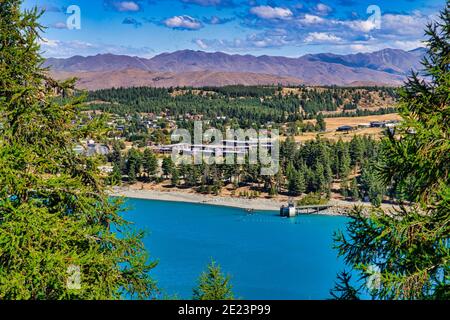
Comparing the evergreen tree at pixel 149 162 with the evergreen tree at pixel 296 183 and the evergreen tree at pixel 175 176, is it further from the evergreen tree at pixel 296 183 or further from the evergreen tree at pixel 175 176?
the evergreen tree at pixel 296 183

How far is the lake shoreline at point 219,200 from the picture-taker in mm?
42406

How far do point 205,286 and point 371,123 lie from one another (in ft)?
223

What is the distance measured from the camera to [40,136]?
361 centimetres

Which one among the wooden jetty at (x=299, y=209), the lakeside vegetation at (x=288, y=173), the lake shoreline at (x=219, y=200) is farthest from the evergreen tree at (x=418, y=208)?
the lakeside vegetation at (x=288, y=173)

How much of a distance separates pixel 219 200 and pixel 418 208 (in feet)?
143

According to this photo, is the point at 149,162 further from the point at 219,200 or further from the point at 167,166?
the point at 219,200

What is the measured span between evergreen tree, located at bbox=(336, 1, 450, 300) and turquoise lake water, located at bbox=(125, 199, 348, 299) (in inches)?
482

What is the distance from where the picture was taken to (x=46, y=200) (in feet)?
12.1

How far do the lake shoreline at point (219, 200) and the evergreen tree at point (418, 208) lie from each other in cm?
3859

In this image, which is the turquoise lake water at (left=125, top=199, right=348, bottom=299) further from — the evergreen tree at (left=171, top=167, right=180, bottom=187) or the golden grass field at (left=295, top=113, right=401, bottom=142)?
the golden grass field at (left=295, top=113, right=401, bottom=142)

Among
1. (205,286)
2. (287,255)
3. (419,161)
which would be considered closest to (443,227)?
(419,161)

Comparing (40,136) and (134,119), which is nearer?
(40,136)

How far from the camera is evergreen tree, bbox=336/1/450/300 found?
2.95 metres
